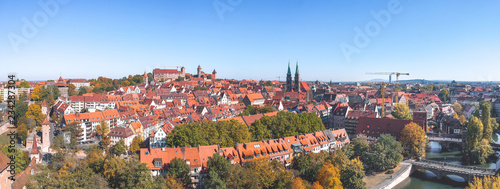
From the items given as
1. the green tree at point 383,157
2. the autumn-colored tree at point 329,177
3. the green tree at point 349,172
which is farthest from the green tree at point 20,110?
the green tree at point 383,157

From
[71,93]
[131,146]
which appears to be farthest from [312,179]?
[71,93]

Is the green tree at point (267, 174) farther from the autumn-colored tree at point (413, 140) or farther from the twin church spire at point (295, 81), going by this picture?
the twin church spire at point (295, 81)

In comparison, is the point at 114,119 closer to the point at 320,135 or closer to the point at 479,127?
the point at 320,135

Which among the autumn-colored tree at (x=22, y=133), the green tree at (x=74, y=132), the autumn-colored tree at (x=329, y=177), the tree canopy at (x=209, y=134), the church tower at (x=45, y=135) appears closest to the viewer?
the autumn-colored tree at (x=329, y=177)

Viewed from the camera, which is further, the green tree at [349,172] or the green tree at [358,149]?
the green tree at [358,149]

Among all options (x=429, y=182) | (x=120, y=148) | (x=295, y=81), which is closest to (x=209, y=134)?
(x=120, y=148)

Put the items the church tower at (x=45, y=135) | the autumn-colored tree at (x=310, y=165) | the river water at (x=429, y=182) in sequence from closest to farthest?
the autumn-colored tree at (x=310, y=165), the river water at (x=429, y=182), the church tower at (x=45, y=135)
